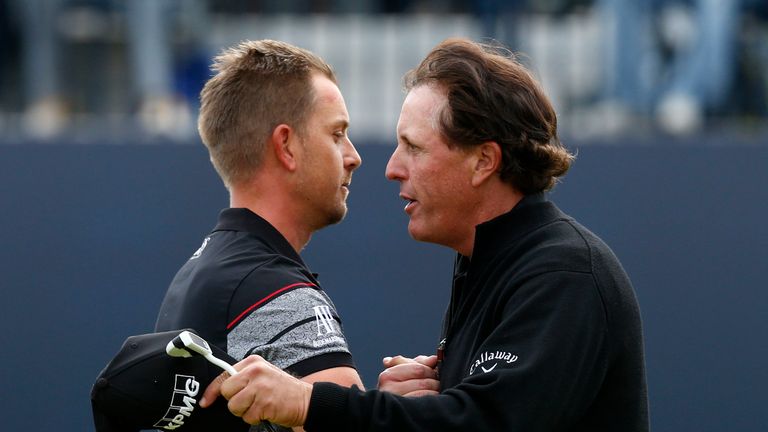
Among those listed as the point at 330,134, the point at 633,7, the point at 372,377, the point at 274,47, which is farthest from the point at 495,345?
→ the point at 633,7

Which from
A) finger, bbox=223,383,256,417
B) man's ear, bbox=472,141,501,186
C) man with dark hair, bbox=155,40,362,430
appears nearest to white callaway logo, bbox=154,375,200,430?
finger, bbox=223,383,256,417

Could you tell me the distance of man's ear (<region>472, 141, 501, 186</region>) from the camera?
272 cm

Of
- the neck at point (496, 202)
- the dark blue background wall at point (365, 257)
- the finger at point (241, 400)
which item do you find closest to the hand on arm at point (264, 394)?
the finger at point (241, 400)

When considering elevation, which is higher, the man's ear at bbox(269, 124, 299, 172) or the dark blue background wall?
the man's ear at bbox(269, 124, 299, 172)

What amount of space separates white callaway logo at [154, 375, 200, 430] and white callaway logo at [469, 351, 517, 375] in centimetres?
58

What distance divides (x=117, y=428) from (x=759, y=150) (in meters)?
4.15

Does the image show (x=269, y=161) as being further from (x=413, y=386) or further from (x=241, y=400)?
(x=241, y=400)

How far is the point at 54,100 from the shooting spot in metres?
6.55

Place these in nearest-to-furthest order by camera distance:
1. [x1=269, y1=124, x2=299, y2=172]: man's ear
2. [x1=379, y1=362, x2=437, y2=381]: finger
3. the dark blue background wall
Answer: [x1=379, y1=362, x2=437, y2=381]: finger → [x1=269, y1=124, x2=299, y2=172]: man's ear → the dark blue background wall

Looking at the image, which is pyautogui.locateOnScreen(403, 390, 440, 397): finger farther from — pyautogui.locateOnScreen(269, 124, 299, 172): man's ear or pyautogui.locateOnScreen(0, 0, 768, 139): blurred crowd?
pyautogui.locateOnScreen(0, 0, 768, 139): blurred crowd

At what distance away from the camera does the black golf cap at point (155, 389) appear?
240 cm

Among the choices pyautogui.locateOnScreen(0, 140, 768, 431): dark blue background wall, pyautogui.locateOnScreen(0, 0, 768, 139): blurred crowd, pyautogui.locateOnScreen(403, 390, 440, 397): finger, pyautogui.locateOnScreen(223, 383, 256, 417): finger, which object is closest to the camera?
pyautogui.locateOnScreen(223, 383, 256, 417): finger

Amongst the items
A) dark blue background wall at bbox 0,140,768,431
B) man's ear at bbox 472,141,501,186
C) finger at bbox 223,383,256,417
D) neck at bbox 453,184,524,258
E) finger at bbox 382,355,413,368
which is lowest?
dark blue background wall at bbox 0,140,768,431

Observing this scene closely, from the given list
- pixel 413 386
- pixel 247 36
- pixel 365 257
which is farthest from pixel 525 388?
pixel 247 36
